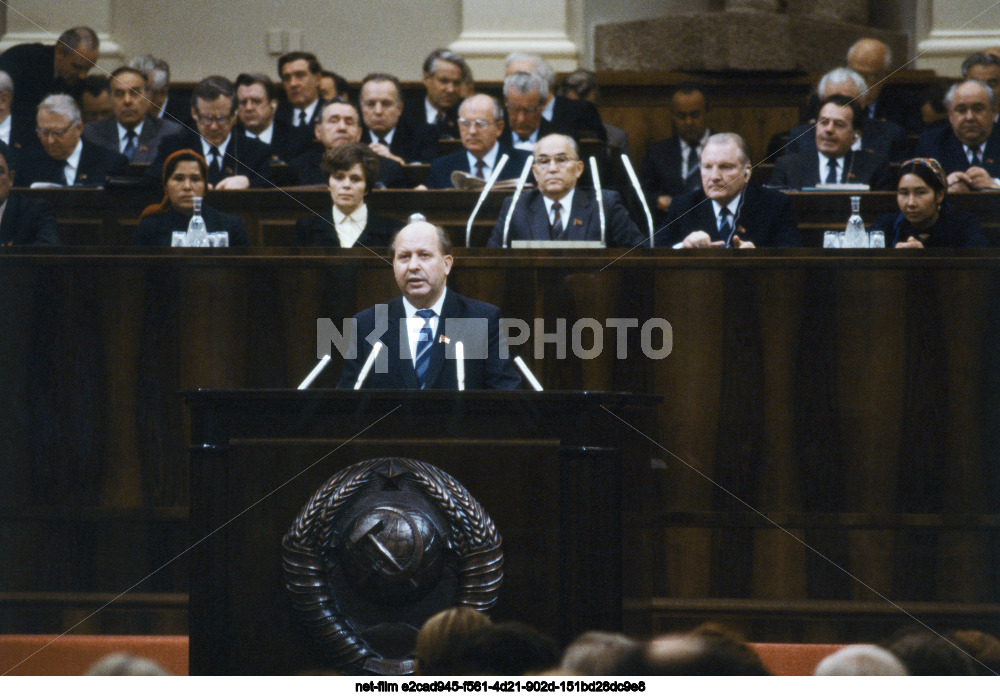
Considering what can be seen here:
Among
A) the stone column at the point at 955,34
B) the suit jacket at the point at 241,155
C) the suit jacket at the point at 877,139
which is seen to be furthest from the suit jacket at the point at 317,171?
the stone column at the point at 955,34

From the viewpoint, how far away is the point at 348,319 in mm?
3248

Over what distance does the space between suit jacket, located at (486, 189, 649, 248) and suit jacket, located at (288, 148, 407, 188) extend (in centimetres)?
82

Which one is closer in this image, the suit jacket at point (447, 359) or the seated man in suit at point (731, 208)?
the suit jacket at point (447, 359)

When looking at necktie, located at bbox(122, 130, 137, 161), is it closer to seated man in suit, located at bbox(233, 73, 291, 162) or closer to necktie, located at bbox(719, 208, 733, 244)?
seated man in suit, located at bbox(233, 73, 291, 162)

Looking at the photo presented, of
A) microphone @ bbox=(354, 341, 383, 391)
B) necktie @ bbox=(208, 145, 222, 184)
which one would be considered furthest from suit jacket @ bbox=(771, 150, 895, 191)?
microphone @ bbox=(354, 341, 383, 391)

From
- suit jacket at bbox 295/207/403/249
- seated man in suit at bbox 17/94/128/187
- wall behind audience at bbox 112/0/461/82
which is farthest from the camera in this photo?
wall behind audience at bbox 112/0/461/82

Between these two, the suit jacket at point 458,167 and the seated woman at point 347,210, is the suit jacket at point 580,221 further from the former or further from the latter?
the suit jacket at point 458,167

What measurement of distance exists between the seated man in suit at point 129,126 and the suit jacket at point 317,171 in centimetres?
74

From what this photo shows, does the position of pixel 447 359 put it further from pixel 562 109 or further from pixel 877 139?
pixel 877 139

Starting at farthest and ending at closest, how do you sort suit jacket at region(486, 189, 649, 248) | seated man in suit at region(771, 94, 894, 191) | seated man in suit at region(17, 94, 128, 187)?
1. seated man in suit at region(17, 94, 128, 187)
2. seated man in suit at region(771, 94, 894, 191)
3. suit jacket at region(486, 189, 649, 248)

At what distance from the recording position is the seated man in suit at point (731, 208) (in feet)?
12.6

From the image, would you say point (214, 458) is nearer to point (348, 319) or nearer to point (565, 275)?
point (348, 319)

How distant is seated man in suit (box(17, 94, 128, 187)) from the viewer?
4.88 metres

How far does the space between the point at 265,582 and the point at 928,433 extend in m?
1.77
